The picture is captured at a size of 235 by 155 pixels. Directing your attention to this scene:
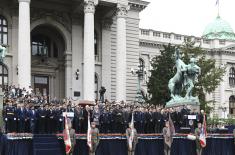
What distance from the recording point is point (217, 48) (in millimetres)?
72438

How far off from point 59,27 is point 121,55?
6.38 meters

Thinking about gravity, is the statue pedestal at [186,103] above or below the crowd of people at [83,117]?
above

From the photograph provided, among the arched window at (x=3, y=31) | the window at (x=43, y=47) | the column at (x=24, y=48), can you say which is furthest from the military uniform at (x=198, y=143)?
the window at (x=43, y=47)

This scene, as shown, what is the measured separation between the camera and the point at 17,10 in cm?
4319

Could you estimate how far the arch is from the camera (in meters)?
44.3

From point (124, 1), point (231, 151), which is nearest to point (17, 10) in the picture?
point (124, 1)

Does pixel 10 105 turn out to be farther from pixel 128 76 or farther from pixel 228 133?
pixel 128 76

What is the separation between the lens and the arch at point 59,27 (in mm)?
44281

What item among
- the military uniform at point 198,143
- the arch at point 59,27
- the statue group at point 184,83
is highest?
the arch at point 59,27

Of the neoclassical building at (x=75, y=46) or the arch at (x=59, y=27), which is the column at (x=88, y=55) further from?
the arch at (x=59, y=27)

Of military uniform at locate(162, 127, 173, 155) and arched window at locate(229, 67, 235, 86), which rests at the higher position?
arched window at locate(229, 67, 235, 86)

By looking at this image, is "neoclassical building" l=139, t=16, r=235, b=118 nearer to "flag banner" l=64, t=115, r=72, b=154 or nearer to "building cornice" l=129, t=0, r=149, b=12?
"building cornice" l=129, t=0, r=149, b=12

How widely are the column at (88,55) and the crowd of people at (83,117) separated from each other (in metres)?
11.2

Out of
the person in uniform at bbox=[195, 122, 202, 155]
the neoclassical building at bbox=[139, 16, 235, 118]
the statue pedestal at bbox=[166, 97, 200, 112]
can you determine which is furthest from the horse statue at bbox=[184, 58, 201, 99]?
the neoclassical building at bbox=[139, 16, 235, 118]
